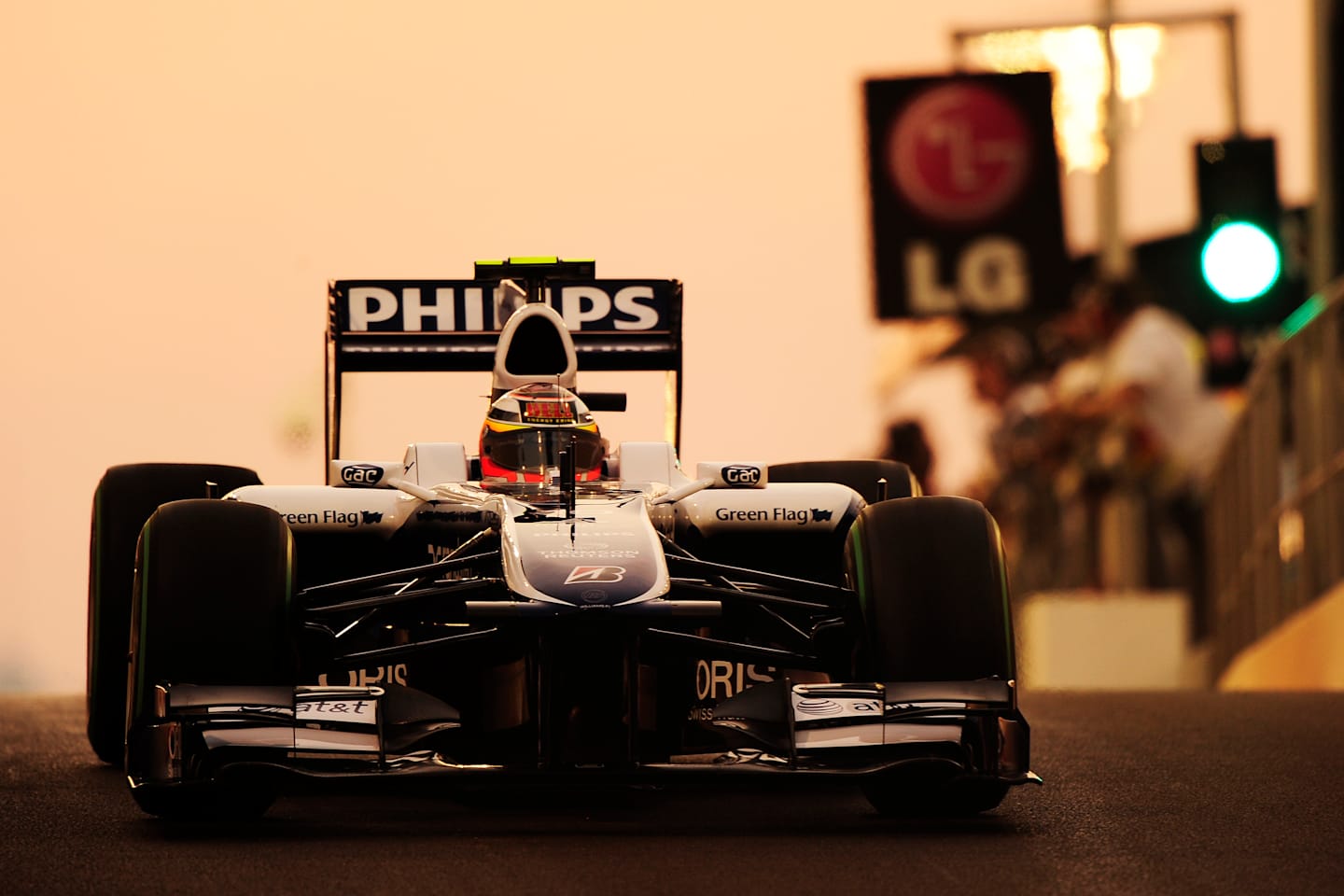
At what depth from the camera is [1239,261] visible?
11.5 meters

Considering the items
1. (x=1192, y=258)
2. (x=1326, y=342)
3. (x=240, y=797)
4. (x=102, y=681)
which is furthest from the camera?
(x=1326, y=342)

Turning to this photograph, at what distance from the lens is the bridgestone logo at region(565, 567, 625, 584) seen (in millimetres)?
6801

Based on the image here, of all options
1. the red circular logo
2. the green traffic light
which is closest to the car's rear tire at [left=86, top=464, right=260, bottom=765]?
the green traffic light

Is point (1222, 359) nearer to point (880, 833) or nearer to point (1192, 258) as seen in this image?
point (1192, 258)

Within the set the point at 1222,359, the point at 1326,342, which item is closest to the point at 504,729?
the point at 1326,342

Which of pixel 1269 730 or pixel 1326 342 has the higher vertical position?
pixel 1326 342

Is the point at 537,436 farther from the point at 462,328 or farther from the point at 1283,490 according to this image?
the point at 1283,490

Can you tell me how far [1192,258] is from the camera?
38.4ft

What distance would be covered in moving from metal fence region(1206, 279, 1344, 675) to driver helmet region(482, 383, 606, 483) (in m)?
5.79

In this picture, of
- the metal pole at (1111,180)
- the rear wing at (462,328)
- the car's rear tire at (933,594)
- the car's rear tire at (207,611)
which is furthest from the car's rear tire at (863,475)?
the metal pole at (1111,180)

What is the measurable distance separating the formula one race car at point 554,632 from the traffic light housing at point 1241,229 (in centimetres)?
376

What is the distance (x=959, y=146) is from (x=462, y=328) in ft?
37.1

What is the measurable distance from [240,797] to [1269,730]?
14.5ft

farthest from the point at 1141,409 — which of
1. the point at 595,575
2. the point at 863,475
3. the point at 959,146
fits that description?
the point at 595,575
